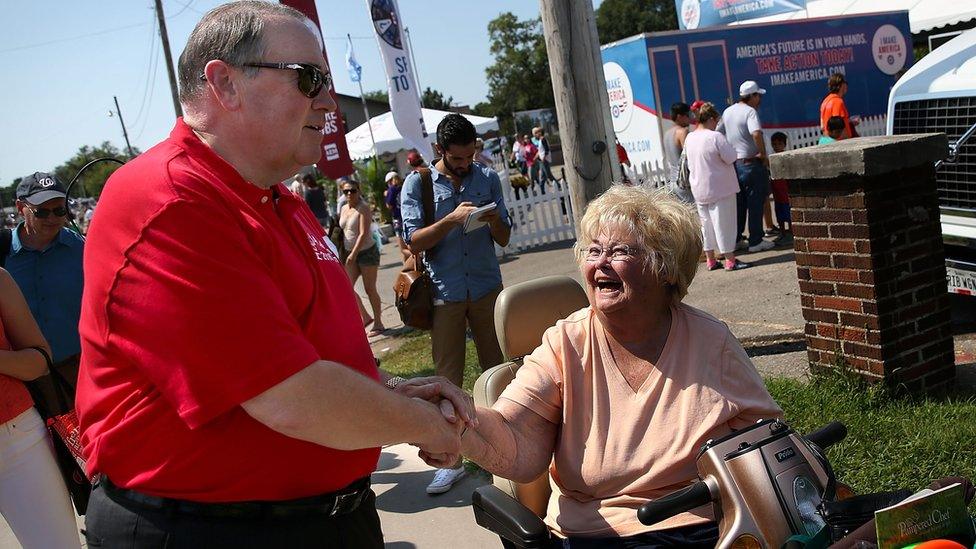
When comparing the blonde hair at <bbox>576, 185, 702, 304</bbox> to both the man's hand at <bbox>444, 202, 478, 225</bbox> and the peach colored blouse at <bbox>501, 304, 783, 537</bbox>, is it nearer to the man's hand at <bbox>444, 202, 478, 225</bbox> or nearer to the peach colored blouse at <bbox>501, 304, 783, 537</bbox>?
the peach colored blouse at <bbox>501, 304, 783, 537</bbox>

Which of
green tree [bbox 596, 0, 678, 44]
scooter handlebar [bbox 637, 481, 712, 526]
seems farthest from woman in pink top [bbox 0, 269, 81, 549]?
green tree [bbox 596, 0, 678, 44]

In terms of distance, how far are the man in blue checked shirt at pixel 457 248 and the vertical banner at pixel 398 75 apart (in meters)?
4.92

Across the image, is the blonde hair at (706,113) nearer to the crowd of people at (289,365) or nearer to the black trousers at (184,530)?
the crowd of people at (289,365)

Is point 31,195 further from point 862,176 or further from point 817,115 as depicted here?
point 817,115

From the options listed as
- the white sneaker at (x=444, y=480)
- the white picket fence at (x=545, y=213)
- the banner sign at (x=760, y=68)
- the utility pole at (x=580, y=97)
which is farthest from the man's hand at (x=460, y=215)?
the banner sign at (x=760, y=68)

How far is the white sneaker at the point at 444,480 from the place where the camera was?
493 cm

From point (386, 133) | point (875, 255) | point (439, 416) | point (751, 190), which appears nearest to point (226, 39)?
point (439, 416)

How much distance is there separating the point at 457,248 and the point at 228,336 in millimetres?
3559

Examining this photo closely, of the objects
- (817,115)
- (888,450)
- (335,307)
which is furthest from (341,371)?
(817,115)

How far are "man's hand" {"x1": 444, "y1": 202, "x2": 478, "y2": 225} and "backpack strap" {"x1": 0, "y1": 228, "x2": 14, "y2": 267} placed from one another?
2.29 meters

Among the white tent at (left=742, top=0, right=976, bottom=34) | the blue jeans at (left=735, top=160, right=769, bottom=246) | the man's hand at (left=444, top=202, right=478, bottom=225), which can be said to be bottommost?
the blue jeans at (left=735, top=160, right=769, bottom=246)

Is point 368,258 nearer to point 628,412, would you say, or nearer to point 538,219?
point 538,219

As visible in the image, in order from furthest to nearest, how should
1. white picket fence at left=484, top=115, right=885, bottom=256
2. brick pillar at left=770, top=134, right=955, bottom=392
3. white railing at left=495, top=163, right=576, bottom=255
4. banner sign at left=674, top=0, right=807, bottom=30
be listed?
banner sign at left=674, top=0, right=807, bottom=30, white railing at left=495, top=163, right=576, bottom=255, white picket fence at left=484, top=115, right=885, bottom=256, brick pillar at left=770, top=134, right=955, bottom=392

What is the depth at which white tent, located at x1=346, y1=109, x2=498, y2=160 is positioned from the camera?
71.5 ft
